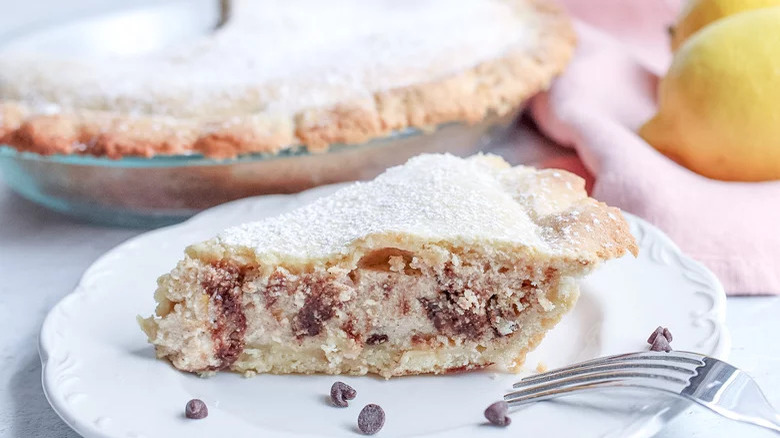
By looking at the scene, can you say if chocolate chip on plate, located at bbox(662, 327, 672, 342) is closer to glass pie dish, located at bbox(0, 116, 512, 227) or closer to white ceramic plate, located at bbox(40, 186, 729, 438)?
white ceramic plate, located at bbox(40, 186, 729, 438)

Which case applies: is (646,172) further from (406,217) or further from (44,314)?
(44,314)

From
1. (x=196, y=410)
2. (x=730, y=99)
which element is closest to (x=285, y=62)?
(x=730, y=99)

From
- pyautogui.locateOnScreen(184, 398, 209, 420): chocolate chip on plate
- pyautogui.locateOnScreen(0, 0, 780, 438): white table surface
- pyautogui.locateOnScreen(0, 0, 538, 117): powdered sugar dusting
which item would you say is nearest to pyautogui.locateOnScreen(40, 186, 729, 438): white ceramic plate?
pyautogui.locateOnScreen(184, 398, 209, 420): chocolate chip on plate

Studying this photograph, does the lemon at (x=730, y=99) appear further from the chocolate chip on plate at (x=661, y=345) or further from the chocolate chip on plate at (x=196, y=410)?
the chocolate chip on plate at (x=196, y=410)

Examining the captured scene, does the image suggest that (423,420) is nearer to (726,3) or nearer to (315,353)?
(315,353)

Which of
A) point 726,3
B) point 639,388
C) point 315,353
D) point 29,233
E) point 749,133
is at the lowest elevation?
point 29,233

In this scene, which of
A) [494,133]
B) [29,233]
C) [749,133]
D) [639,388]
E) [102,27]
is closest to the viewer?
[639,388]

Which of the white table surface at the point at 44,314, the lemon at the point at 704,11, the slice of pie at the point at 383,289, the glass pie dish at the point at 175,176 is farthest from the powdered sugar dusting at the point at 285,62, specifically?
the slice of pie at the point at 383,289

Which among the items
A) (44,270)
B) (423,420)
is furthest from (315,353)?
(44,270)
